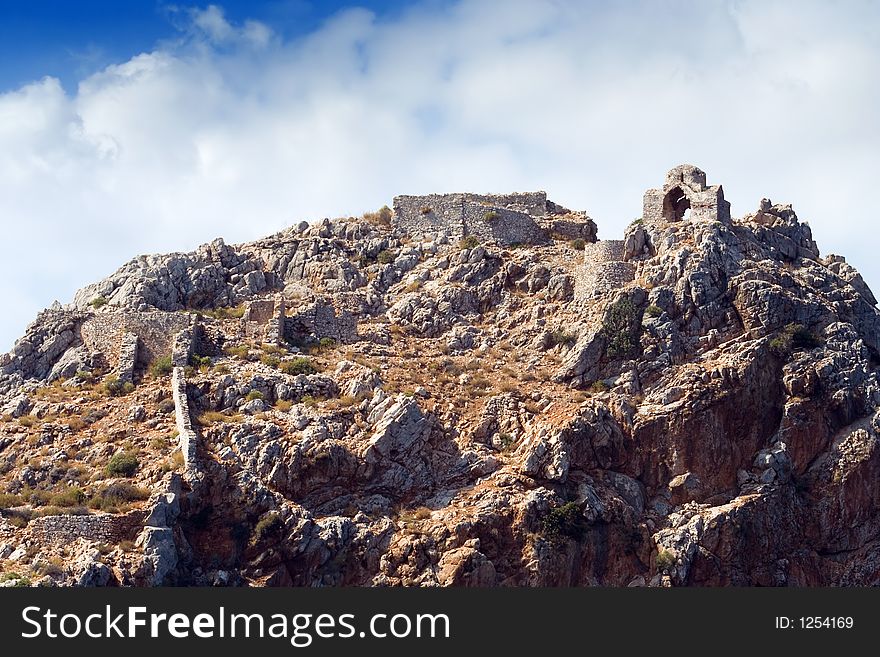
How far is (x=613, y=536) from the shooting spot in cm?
6219

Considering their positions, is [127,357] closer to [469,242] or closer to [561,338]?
[469,242]

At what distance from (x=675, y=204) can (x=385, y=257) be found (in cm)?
1427

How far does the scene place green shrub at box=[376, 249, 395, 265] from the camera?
77294 mm

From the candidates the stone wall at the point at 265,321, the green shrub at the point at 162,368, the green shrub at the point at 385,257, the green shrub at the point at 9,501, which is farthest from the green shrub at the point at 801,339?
the green shrub at the point at 9,501

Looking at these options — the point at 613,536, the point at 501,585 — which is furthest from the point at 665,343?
the point at 501,585

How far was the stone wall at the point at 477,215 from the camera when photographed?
78.9m

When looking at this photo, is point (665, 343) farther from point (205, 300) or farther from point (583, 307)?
Result: point (205, 300)

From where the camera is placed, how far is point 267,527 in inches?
2333

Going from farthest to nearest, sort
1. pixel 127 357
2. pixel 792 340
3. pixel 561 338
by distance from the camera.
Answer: pixel 561 338 → pixel 127 357 → pixel 792 340

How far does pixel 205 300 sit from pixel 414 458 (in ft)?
54.5

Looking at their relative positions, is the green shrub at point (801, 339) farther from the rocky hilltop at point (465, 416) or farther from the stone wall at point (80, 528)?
the stone wall at point (80, 528)

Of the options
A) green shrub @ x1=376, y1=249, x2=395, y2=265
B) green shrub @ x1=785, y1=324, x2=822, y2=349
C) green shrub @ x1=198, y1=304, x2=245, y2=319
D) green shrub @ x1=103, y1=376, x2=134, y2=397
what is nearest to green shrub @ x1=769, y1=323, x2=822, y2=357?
green shrub @ x1=785, y1=324, x2=822, y2=349

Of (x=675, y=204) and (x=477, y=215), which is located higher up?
(x=477, y=215)

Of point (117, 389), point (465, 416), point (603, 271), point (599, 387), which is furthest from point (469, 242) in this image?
point (117, 389)
